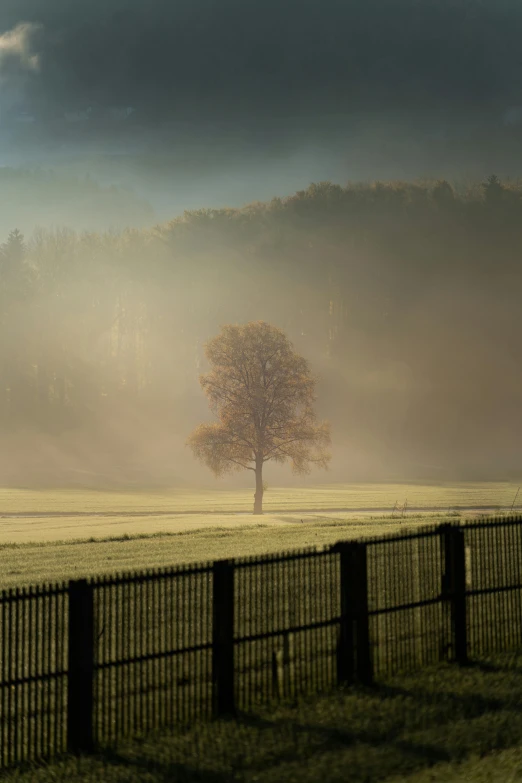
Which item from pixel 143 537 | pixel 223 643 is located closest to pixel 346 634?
pixel 223 643

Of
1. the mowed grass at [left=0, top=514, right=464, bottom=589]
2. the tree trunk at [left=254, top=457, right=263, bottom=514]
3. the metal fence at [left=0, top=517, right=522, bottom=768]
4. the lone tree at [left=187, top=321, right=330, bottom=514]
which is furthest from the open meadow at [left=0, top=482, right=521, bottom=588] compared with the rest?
the metal fence at [left=0, top=517, right=522, bottom=768]

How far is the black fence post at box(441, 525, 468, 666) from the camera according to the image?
11.6 m

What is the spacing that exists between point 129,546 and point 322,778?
2719 cm

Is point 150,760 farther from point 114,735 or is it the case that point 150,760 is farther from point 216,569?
point 216,569

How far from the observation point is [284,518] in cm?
5625

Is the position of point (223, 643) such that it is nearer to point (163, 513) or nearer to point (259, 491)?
point (163, 513)

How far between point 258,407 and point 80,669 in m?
62.4

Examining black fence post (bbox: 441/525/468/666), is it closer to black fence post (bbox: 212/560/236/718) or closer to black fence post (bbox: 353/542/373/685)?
black fence post (bbox: 353/542/373/685)

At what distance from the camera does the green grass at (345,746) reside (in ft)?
26.7

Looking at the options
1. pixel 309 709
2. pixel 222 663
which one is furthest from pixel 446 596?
pixel 222 663

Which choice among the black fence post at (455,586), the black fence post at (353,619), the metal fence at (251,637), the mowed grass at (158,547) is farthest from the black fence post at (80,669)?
the mowed grass at (158,547)

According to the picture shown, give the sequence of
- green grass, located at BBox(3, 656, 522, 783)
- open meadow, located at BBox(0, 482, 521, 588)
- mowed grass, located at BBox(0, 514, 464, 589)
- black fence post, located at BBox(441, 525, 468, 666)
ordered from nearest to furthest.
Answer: green grass, located at BBox(3, 656, 522, 783) < black fence post, located at BBox(441, 525, 468, 666) < mowed grass, located at BBox(0, 514, 464, 589) < open meadow, located at BBox(0, 482, 521, 588)

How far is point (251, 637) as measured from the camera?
987 cm

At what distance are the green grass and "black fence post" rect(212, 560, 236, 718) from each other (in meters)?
0.27
